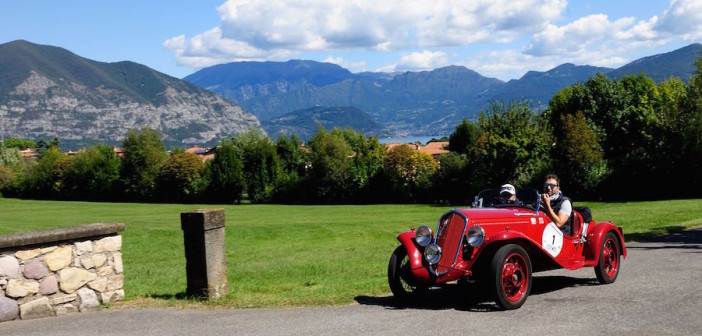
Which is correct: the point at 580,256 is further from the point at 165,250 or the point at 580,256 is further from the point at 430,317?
the point at 165,250

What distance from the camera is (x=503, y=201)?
10.4 meters

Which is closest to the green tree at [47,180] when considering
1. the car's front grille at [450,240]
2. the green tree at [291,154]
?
the green tree at [291,154]

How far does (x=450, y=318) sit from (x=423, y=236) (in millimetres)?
1443

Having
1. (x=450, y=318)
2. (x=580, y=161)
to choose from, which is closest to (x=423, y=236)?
(x=450, y=318)

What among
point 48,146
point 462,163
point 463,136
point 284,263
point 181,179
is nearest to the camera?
point 284,263

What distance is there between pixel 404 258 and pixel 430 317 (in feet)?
5.48

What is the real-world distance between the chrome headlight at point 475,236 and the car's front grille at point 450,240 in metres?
0.12

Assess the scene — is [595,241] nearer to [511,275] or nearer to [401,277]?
[511,275]

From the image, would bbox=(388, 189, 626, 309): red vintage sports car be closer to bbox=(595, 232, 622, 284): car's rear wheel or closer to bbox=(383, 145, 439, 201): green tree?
bbox=(595, 232, 622, 284): car's rear wheel

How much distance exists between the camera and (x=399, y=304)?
377 inches

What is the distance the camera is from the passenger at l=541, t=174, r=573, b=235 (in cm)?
1023

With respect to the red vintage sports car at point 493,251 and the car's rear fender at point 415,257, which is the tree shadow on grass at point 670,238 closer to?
the red vintage sports car at point 493,251

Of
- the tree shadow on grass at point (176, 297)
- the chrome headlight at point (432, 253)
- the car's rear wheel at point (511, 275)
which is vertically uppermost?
the chrome headlight at point (432, 253)

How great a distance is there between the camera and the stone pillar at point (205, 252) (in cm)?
961
